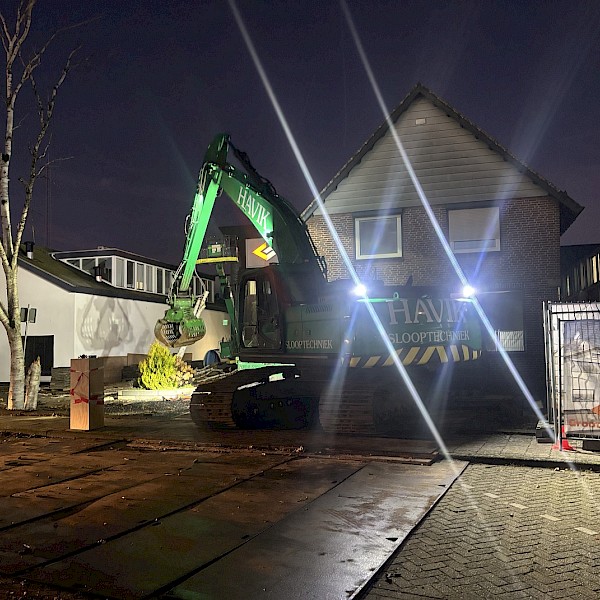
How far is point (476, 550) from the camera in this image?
17.2 ft

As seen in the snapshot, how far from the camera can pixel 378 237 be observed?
19.6m

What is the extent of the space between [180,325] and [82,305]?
12044mm

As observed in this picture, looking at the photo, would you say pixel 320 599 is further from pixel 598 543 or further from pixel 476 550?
pixel 598 543

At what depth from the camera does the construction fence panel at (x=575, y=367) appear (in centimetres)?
902

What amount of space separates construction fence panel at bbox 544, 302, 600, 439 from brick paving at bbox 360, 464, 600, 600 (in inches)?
59.4

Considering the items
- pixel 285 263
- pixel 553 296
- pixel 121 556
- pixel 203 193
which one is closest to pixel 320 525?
pixel 121 556

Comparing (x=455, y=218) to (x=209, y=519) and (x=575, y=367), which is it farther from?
(x=209, y=519)

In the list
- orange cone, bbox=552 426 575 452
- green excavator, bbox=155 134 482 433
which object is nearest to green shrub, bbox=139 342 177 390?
green excavator, bbox=155 134 482 433

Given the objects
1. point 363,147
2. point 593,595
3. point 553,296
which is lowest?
point 593,595

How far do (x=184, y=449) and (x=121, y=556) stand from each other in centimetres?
483

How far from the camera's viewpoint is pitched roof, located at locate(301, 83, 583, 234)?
17906 millimetres

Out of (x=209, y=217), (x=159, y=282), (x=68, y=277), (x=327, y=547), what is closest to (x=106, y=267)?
(x=68, y=277)

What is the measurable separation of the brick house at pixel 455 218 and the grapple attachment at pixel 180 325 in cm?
686

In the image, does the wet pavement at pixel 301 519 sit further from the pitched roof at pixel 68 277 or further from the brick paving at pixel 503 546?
the pitched roof at pixel 68 277
